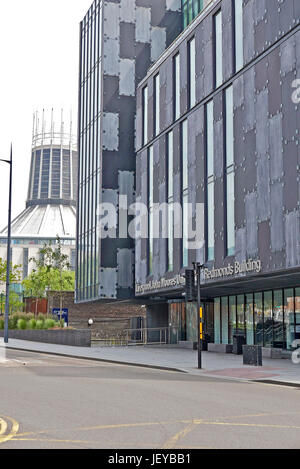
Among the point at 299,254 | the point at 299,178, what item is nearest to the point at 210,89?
the point at 299,178

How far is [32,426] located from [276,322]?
25901 millimetres

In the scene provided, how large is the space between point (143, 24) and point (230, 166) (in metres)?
24.9

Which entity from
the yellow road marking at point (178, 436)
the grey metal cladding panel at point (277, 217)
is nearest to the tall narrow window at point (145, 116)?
the grey metal cladding panel at point (277, 217)

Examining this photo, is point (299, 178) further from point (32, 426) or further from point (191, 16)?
point (191, 16)

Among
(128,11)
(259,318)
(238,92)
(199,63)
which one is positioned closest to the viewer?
(238,92)

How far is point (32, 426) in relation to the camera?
10.0 m

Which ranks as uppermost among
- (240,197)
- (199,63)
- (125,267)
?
(199,63)

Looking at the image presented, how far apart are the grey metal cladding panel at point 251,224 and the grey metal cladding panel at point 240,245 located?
0.37m

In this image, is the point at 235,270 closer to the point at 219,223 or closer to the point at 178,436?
the point at 219,223

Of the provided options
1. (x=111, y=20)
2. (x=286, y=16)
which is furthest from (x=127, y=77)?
(x=286, y=16)

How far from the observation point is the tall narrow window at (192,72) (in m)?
38.3

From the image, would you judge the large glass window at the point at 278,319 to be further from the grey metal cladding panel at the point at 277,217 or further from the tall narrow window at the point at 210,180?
the grey metal cladding panel at the point at 277,217

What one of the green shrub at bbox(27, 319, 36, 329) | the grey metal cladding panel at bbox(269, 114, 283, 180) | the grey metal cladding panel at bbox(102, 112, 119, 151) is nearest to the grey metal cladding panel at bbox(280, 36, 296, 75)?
the grey metal cladding panel at bbox(269, 114, 283, 180)

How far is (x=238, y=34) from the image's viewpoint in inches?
1310
